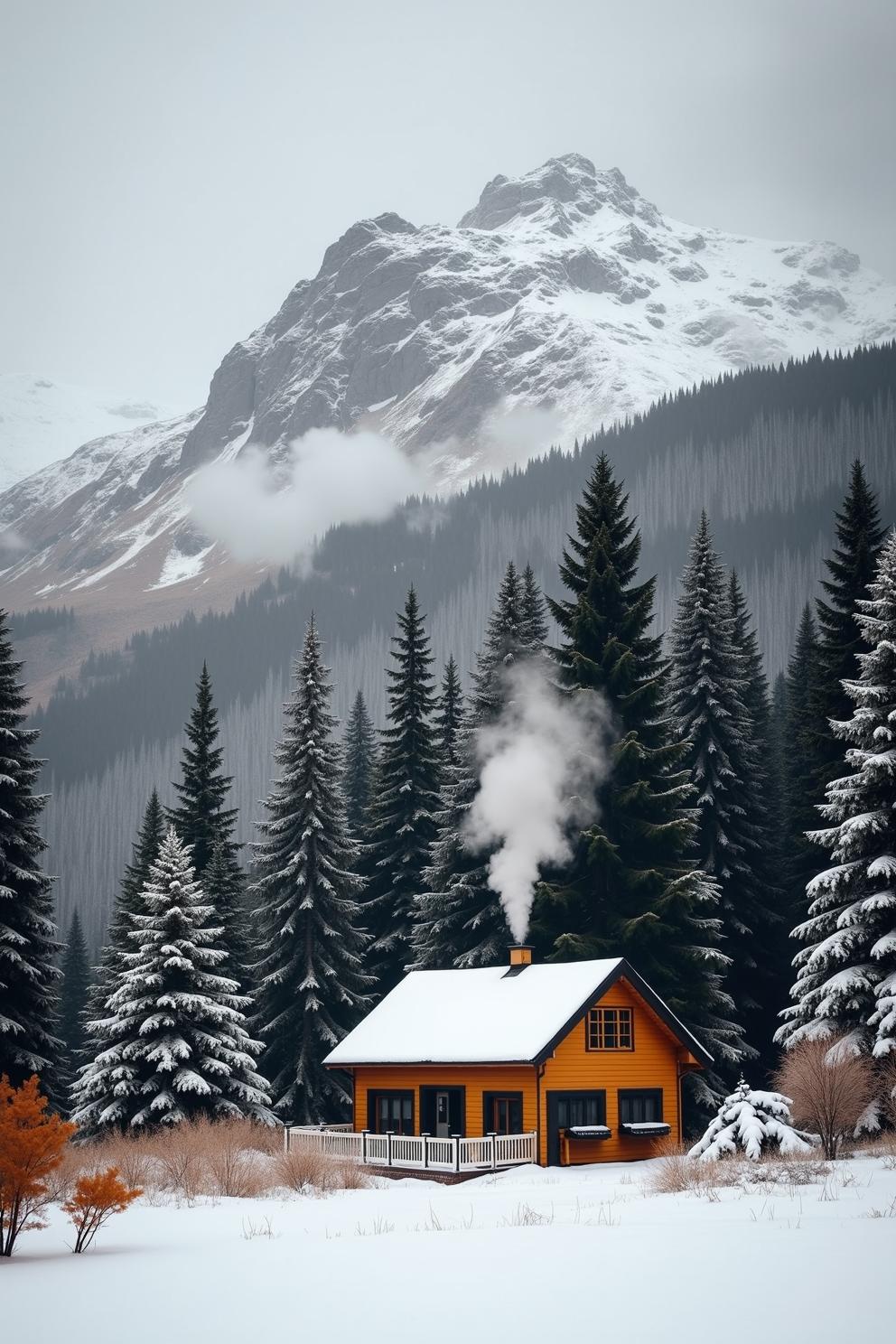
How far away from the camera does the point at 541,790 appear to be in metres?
41.1

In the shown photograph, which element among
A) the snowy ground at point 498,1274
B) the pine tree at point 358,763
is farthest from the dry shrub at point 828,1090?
the pine tree at point 358,763

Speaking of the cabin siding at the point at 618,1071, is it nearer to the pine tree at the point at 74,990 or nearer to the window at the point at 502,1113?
the window at the point at 502,1113

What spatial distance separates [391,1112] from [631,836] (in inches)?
424

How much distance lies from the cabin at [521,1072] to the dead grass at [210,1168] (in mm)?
4570

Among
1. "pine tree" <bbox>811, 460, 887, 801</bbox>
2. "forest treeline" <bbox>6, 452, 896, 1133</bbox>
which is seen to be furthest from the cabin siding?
"pine tree" <bbox>811, 460, 887, 801</bbox>

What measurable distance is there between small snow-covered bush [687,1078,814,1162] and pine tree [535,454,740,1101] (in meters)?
10.5

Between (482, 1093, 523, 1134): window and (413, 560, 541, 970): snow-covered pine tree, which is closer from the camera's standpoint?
(482, 1093, 523, 1134): window

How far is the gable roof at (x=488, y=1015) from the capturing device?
34875 mm

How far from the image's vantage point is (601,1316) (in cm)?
1350

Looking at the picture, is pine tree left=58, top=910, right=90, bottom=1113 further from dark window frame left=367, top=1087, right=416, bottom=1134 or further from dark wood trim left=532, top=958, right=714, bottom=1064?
dark wood trim left=532, top=958, right=714, bottom=1064

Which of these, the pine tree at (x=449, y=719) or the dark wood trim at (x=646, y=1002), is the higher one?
the pine tree at (x=449, y=719)

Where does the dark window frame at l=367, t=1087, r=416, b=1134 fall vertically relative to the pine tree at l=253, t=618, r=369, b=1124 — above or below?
below

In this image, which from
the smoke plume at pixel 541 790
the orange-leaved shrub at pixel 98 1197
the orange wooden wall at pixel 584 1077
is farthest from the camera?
the smoke plume at pixel 541 790

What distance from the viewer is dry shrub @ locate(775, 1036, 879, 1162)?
85.5 ft
